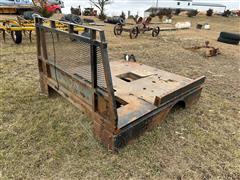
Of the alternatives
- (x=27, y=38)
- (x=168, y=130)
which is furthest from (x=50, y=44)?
(x=27, y=38)

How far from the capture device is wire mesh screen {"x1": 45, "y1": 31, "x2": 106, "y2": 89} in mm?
1730

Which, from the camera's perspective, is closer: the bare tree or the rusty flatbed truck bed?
the rusty flatbed truck bed

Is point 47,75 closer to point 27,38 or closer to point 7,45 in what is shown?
point 7,45

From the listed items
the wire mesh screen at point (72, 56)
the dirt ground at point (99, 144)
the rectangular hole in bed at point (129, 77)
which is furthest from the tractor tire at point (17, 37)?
the rectangular hole in bed at point (129, 77)

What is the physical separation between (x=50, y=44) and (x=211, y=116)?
2323mm

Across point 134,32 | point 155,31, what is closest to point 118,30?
point 134,32

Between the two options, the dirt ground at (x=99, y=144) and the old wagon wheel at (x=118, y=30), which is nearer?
the dirt ground at (x=99, y=144)

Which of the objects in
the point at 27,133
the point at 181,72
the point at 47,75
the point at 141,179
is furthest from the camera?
the point at 181,72

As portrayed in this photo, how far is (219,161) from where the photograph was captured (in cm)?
193

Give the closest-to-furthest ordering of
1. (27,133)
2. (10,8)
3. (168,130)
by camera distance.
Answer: (27,133)
(168,130)
(10,8)

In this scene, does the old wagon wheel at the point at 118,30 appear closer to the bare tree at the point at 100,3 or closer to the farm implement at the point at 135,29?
the farm implement at the point at 135,29

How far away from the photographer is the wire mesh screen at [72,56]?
1730 mm

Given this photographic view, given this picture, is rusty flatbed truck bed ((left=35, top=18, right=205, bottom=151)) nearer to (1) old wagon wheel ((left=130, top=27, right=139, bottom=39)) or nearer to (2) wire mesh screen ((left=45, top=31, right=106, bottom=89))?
(2) wire mesh screen ((left=45, top=31, right=106, bottom=89))

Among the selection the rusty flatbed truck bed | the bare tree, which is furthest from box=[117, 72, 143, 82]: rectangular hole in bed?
the bare tree
